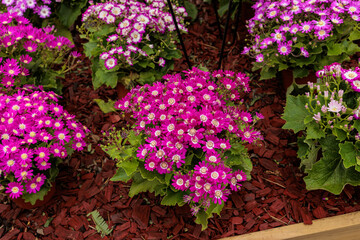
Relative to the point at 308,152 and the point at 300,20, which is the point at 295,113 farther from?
the point at 300,20

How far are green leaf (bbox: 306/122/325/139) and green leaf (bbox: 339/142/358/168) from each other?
5.1 inches

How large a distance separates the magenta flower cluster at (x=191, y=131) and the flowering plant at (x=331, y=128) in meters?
0.37

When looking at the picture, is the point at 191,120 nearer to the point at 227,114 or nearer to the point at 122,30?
the point at 227,114

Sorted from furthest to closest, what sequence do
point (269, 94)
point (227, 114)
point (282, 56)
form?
1. point (269, 94)
2. point (282, 56)
3. point (227, 114)

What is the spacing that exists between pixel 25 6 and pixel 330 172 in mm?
2875

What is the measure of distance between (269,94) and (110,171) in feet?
5.06

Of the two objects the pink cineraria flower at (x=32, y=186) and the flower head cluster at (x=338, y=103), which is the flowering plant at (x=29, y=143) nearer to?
the pink cineraria flower at (x=32, y=186)

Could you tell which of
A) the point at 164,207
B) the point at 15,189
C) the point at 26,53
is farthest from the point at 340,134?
the point at 26,53

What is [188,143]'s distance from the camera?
6.63ft

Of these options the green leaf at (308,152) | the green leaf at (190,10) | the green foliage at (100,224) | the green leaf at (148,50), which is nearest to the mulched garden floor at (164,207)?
the green foliage at (100,224)

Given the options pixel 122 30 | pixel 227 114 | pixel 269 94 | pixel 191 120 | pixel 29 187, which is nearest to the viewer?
pixel 191 120

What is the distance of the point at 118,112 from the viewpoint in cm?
303

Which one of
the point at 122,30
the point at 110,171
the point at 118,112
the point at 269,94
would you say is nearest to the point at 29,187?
the point at 110,171

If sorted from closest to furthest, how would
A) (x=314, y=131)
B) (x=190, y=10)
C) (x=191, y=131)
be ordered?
(x=191, y=131)
(x=314, y=131)
(x=190, y=10)
